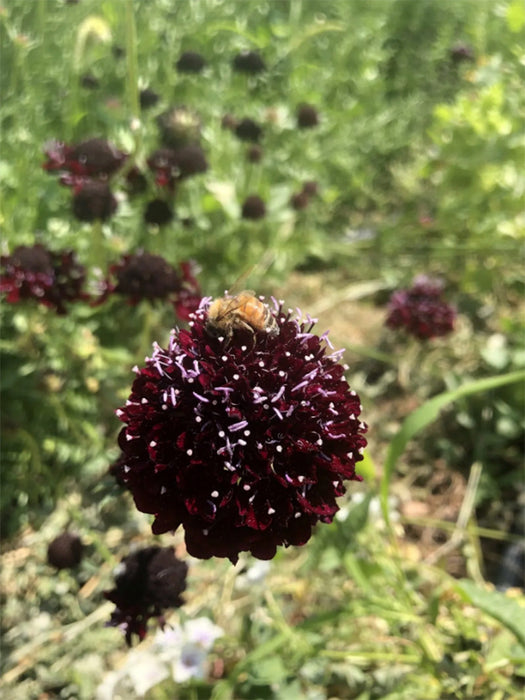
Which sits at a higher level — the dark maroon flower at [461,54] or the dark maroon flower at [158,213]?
the dark maroon flower at [461,54]

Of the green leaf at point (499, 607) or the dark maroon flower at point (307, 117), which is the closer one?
the green leaf at point (499, 607)

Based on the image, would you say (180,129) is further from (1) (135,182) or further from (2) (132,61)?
(2) (132,61)

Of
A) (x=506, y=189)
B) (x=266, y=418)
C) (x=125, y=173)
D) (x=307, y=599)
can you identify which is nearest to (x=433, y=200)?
(x=506, y=189)

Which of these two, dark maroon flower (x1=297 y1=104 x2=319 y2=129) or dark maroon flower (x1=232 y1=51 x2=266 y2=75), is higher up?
dark maroon flower (x1=232 y1=51 x2=266 y2=75)

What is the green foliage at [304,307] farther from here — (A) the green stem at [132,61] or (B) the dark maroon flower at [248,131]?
(B) the dark maroon flower at [248,131]

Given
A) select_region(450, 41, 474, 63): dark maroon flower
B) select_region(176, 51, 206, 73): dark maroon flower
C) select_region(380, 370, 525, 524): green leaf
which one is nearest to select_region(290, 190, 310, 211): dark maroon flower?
select_region(176, 51, 206, 73): dark maroon flower

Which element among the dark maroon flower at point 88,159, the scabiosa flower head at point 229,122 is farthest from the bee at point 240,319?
the scabiosa flower head at point 229,122

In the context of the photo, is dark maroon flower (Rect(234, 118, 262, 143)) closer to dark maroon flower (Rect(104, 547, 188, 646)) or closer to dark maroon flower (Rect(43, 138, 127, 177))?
dark maroon flower (Rect(43, 138, 127, 177))
